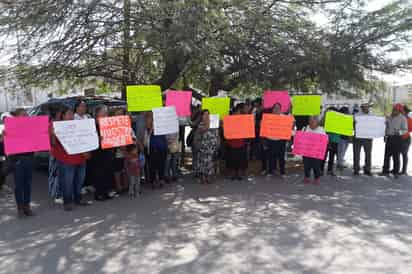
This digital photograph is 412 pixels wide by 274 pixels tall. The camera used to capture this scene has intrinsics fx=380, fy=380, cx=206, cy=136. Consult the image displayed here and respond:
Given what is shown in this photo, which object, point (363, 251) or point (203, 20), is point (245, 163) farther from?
point (363, 251)

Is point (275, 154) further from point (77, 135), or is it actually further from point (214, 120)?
point (77, 135)

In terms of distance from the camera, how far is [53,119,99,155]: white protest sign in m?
5.92

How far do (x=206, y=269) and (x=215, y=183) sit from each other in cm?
423

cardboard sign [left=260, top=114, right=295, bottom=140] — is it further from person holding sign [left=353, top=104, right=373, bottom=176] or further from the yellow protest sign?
person holding sign [left=353, top=104, right=373, bottom=176]

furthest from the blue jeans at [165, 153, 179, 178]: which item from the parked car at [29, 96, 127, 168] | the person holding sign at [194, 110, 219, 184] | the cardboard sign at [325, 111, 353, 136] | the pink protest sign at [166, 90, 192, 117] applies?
the cardboard sign at [325, 111, 353, 136]

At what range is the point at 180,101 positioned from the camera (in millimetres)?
7754

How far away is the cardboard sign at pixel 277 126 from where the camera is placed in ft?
26.4

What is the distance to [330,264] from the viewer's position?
3988 mm

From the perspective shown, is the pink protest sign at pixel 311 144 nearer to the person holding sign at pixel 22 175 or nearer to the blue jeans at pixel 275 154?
the blue jeans at pixel 275 154

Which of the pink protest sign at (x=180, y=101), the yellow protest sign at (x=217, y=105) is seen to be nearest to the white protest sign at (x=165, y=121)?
the pink protest sign at (x=180, y=101)

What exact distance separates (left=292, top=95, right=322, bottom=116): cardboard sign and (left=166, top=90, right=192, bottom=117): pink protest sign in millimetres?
2421

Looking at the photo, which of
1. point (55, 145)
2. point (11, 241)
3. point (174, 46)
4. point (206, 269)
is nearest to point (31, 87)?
point (55, 145)

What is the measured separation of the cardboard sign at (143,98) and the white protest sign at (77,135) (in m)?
0.92

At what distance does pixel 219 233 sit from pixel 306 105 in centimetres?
445
